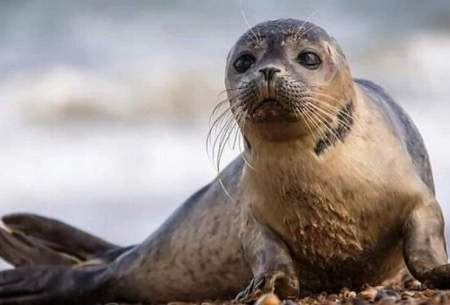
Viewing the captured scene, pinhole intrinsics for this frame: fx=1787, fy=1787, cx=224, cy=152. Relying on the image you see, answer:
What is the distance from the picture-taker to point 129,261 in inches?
392

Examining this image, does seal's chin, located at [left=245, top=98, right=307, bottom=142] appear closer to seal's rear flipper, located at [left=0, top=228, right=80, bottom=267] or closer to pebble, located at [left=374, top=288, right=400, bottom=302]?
pebble, located at [left=374, top=288, right=400, bottom=302]

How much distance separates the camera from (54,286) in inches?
399

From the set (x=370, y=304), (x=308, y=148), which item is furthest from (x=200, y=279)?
(x=370, y=304)

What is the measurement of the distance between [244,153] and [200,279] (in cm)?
135

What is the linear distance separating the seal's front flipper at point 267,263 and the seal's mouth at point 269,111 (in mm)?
728

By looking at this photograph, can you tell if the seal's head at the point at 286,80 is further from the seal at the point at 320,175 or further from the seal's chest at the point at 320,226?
the seal's chest at the point at 320,226

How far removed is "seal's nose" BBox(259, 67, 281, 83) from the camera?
7.38m

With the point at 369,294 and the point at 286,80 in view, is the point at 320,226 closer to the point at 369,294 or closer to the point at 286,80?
the point at 369,294

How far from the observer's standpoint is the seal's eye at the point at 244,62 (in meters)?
7.70

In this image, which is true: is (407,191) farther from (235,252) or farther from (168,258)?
(168,258)

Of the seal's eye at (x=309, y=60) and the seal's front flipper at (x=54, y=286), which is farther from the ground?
the seal's eye at (x=309, y=60)

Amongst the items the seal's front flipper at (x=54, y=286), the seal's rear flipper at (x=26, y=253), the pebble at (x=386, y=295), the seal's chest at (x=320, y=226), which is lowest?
the pebble at (x=386, y=295)

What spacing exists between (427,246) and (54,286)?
121 inches

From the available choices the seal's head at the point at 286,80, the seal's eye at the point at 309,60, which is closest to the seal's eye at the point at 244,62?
the seal's head at the point at 286,80
